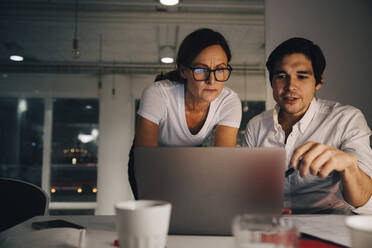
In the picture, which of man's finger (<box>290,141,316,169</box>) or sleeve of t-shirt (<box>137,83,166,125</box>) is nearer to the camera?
man's finger (<box>290,141,316,169</box>)

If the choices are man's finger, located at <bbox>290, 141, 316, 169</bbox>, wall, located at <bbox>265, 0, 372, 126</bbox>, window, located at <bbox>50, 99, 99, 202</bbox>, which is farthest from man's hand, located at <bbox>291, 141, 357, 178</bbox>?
window, located at <bbox>50, 99, 99, 202</bbox>

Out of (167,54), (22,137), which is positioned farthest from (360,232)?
(22,137)

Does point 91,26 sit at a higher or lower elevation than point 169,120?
higher

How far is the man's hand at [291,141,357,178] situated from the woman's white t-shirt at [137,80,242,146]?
70 cm

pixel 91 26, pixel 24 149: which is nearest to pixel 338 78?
pixel 91 26

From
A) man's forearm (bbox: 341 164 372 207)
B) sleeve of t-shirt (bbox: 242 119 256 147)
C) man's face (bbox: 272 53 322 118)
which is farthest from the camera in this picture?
sleeve of t-shirt (bbox: 242 119 256 147)

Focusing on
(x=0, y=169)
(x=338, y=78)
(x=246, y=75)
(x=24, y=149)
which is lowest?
(x=0, y=169)

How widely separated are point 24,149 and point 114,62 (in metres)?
2.82

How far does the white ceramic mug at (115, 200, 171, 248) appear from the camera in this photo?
0.56 meters

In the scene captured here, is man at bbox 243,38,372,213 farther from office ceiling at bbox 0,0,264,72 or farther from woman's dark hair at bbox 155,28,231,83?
office ceiling at bbox 0,0,264,72

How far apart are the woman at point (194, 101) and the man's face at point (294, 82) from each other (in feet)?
0.78

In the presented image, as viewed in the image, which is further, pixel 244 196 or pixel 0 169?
pixel 0 169

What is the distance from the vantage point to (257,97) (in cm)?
714

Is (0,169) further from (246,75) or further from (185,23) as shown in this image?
(246,75)
